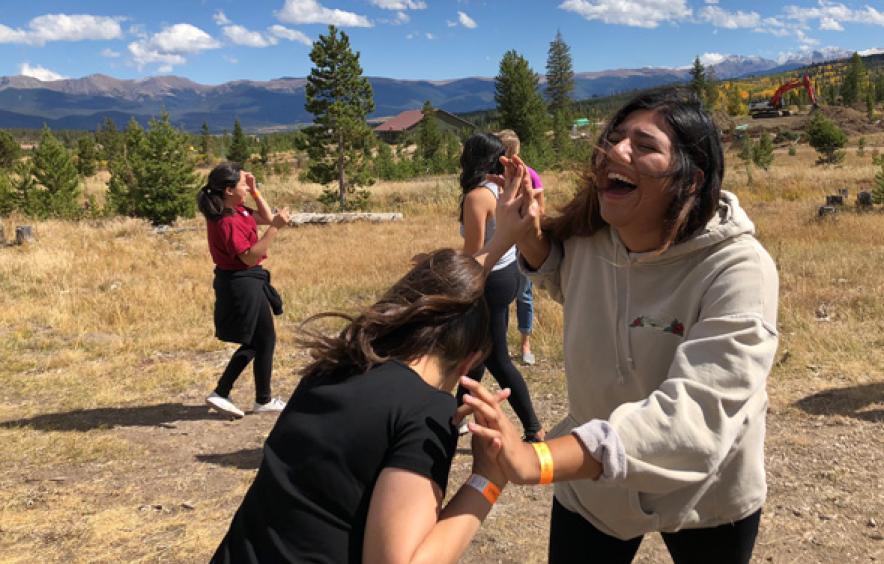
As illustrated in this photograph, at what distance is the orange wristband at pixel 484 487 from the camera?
4.75 feet

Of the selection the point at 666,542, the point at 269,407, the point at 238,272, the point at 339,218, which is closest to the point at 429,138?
the point at 339,218

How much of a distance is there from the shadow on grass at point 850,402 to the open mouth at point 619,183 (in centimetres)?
391

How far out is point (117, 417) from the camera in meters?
5.27

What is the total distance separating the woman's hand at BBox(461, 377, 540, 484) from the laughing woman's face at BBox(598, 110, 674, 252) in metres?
0.59

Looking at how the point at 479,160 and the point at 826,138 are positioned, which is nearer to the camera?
the point at 479,160

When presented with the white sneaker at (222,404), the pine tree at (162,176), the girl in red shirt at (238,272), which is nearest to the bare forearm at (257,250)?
the girl in red shirt at (238,272)

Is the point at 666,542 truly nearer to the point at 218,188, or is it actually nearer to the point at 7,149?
the point at 218,188

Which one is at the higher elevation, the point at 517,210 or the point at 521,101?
the point at 521,101

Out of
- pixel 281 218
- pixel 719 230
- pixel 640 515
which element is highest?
pixel 719 230

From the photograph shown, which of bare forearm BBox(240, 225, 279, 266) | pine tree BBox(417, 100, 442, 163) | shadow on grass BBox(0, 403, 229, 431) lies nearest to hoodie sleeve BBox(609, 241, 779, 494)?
bare forearm BBox(240, 225, 279, 266)

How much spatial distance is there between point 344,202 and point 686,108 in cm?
2481

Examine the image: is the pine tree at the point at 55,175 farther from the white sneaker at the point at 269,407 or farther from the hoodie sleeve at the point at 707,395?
the hoodie sleeve at the point at 707,395

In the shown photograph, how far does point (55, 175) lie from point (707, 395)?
24.4m

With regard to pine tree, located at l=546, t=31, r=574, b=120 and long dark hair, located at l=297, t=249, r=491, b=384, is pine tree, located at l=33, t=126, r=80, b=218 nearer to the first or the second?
long dark hair, located at l=297, t=249, r=491, b=384
